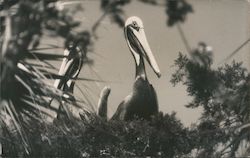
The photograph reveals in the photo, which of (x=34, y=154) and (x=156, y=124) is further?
(x=156, y=124)

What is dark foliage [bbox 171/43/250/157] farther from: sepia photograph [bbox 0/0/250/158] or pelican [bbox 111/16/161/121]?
Answer: pelican [bbox 111/16/161/121]

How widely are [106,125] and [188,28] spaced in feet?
6.01

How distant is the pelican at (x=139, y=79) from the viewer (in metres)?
9.16

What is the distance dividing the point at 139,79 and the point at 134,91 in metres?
0.21

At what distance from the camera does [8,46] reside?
3.82m

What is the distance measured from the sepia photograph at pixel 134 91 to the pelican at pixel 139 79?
15mm

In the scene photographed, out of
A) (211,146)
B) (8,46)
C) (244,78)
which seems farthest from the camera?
(244,78)

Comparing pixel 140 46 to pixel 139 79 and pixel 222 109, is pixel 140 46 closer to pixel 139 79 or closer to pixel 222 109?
pixel 139 79

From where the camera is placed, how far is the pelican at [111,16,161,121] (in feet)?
30.0

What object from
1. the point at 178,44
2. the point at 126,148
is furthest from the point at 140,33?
the point at 126,148

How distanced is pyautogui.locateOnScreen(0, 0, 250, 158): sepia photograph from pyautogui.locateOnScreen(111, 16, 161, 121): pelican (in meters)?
0.02

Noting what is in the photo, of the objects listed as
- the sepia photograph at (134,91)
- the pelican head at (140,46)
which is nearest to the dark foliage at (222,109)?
the sepia photograph at (134,91)

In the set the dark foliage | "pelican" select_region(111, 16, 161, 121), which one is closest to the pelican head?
"pelican" select_region(111, 16, 161, 121)

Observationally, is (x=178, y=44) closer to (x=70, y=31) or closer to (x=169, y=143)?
(x=169, y=143)
